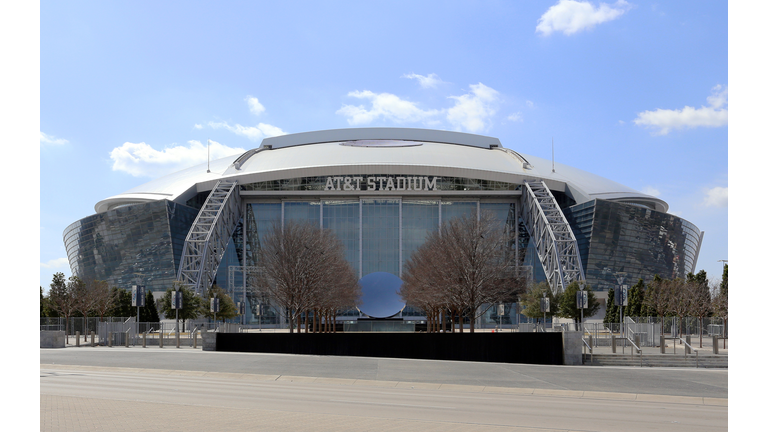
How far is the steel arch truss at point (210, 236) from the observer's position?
245ft

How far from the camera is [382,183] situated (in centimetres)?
8788

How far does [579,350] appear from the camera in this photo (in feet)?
109

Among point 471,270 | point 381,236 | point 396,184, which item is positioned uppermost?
point 396,184

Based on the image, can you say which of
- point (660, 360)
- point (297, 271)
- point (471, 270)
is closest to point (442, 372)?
point (660, 360)

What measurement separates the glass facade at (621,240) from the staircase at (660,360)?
145 ft

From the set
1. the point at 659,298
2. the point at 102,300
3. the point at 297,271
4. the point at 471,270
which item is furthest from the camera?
the point at 659,298

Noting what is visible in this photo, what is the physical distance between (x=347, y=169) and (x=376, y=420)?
73519mm

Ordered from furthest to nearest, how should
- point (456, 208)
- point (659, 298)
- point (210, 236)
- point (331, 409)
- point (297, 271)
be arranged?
1. point (456, 208)
2. point (210, 236)
3. point (659, 298)
4. point (297, 271)
5. point (331, 409)

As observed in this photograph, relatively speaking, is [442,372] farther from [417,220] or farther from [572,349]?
[417,220]

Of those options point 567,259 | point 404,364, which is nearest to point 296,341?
point 404,364

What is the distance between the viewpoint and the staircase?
3422 cm

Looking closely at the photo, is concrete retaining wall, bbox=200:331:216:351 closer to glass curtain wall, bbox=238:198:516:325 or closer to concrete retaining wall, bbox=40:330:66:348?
concrete retaining wall, bbox=40:330:66:348

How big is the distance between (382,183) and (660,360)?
2199 inches
